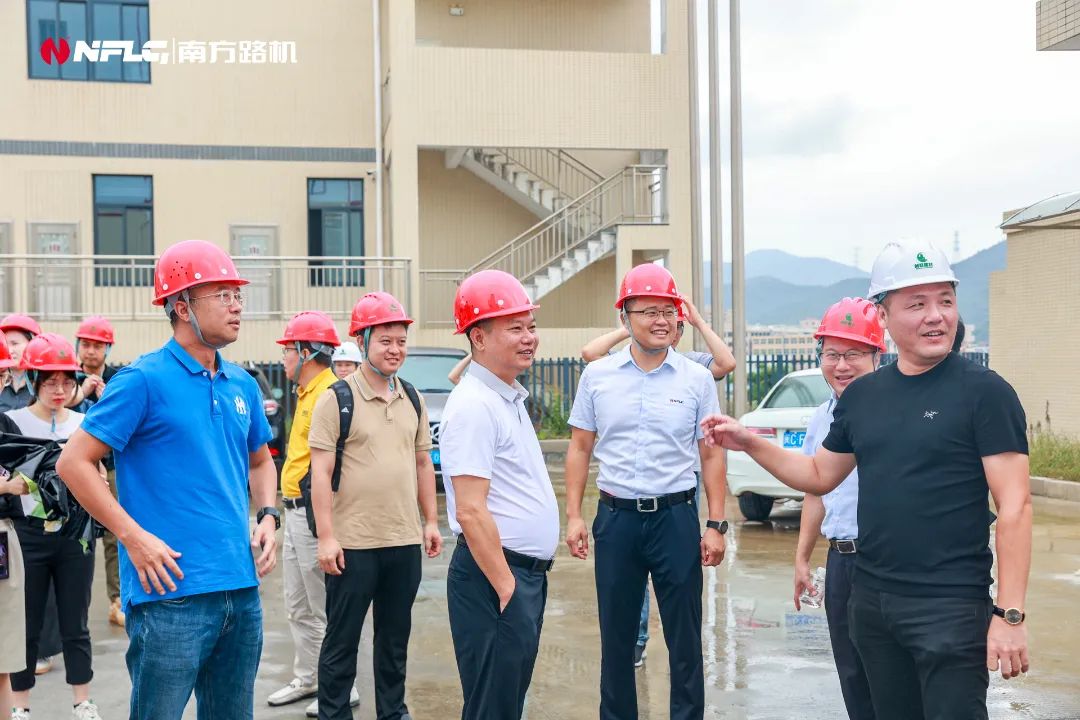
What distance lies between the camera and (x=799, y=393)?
12.0m

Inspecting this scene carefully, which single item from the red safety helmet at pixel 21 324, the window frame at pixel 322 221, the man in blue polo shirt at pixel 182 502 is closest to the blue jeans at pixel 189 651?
the man in blue polo shirt at pixel 182 502

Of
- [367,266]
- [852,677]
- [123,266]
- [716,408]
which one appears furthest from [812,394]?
[123,266]

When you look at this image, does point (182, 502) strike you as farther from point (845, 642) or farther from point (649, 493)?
point (845, 642)

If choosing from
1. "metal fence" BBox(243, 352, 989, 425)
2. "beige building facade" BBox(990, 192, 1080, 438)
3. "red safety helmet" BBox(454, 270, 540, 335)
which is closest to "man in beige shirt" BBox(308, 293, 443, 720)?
"red safety helmet" BBox(454, 270, 540, 335)

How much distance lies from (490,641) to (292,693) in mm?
2588

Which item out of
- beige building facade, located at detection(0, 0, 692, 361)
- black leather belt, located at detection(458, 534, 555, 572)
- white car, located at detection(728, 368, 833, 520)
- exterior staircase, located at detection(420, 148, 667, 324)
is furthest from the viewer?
exterior staircase, located at detection(420, 148, 667, 324)

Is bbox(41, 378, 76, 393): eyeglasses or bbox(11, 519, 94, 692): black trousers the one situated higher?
bbox(41, 378, 76, 393): eyeglasses

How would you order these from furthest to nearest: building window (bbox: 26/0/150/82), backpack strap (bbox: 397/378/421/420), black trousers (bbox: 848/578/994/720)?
building window (bbox: 26/0/150/82), backpack strap (bbox: 397/378/421/420), black trousers (bbox: 848/578/994/720)

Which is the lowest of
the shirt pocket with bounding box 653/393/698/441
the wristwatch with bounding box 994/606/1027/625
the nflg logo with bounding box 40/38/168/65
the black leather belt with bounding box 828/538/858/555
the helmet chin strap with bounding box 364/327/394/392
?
the black leather belt with bounding box 828/538/858/555

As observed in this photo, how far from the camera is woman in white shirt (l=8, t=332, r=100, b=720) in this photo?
5711 mm

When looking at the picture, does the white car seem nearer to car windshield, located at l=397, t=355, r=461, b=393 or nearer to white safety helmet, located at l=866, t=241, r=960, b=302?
car windshield, located at l=397, t=355, r=461, b=393

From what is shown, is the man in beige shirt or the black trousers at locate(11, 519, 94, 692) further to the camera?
the black trousers at locate(11, 519, 94, 692)

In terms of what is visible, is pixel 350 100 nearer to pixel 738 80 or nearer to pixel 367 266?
pixel 367 266

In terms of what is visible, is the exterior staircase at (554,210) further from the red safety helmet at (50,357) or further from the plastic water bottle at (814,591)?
the plastic water bottle at (814,591)
